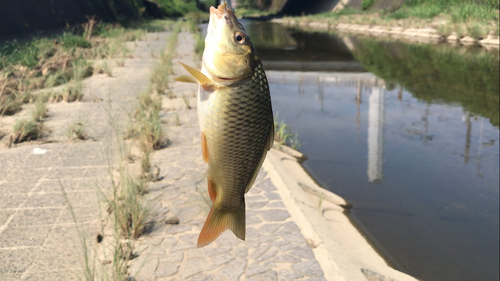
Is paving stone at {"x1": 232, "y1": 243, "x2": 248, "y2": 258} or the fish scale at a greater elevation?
the fish scale

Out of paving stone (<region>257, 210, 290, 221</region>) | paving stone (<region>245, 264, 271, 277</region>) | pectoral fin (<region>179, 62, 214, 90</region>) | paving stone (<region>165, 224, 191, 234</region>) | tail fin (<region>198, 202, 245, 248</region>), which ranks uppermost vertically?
pectoral fin (<region>179, 62, 214, 90</region>)

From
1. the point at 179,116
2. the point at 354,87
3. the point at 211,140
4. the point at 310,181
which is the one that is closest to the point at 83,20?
the point at 354,87

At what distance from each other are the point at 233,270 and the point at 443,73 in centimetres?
1351

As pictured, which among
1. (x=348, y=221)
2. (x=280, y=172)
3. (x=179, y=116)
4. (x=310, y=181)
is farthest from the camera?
(x=179, y=116)

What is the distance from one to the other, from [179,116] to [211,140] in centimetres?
797

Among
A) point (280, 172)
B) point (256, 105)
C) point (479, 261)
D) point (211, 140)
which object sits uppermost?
point (256, 105)

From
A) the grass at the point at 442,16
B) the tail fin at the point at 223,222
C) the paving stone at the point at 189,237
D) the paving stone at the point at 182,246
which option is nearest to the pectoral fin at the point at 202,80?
the tail fin at the point at 223,222

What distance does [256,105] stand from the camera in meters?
1.69

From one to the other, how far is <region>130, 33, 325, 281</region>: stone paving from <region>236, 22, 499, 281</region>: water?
4.86 feet

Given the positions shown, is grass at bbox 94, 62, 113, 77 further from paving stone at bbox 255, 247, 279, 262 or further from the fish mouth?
the fish mouth

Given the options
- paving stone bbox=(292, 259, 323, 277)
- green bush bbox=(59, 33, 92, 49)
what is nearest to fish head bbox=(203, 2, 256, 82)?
paving stone bbox=(292, 259, 323, 277)

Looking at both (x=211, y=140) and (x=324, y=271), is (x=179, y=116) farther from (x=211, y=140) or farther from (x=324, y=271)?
(x=211, y=140)

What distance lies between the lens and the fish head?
5.42 ft

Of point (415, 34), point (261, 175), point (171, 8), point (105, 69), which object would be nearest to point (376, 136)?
point (261, 175)
